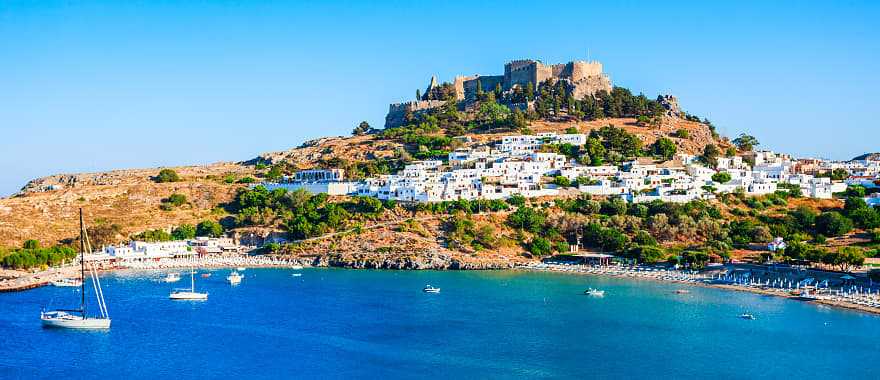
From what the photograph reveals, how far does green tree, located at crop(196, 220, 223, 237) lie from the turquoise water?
57.2 feet

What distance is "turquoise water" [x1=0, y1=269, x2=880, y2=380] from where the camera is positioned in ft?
108

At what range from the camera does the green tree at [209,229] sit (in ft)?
226

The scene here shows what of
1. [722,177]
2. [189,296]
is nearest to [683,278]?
[722,177]

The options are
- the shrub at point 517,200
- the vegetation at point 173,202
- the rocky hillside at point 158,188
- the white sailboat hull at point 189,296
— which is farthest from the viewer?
the vegetation at point 173,202

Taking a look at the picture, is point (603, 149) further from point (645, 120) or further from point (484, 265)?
point (484, 265)

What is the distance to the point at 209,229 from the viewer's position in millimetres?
68938

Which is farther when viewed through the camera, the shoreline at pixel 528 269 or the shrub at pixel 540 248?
the shrub at pixel 540 248

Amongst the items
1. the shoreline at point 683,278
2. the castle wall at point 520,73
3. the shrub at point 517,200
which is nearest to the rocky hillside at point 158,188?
the castle wall at point 520,73

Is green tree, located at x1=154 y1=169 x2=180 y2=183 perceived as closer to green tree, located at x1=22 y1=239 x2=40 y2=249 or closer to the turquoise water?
green tree, located at x1=22 y1=239 x2=40 y2=249

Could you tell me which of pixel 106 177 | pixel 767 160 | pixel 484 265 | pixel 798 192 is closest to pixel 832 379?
pixel 484 265

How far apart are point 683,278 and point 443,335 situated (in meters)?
22.1

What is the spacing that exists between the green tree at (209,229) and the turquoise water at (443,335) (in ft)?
57.2

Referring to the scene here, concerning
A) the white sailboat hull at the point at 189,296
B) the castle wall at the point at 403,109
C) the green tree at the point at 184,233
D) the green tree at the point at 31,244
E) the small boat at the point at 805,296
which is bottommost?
the small boat at the point at 805,296

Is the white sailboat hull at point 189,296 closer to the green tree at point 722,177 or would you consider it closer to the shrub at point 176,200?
the shrub at point 176,200
